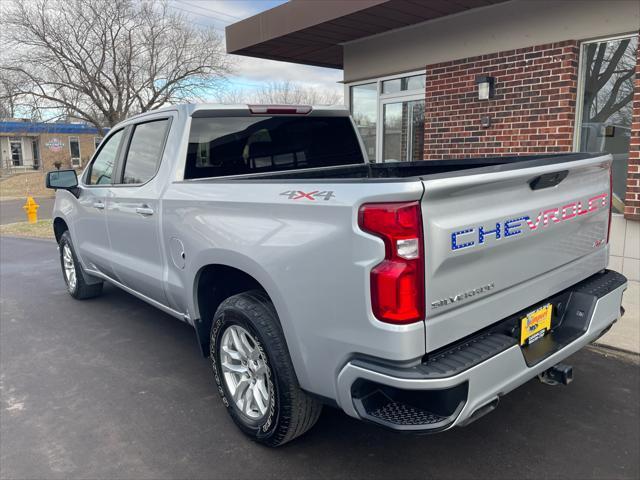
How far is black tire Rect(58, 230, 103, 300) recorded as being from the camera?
225 inches

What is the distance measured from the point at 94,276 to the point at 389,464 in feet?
12.5

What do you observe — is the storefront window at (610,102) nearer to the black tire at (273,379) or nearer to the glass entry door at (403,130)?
the glass entry door at (403,130)

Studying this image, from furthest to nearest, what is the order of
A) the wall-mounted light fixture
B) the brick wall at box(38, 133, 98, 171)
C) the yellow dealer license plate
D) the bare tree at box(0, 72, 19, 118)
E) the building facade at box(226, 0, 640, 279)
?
the brick wall at box(38, 133, 98, 171) → the bare tree at box(0, 72, 19, 118) → the wall-mounted light fixture → the building facade at box(226, 0, 640, 279) → the yellow dealer license plate

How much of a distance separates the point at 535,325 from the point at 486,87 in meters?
5.25

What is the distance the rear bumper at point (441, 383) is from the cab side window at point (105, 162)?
3.28 meters

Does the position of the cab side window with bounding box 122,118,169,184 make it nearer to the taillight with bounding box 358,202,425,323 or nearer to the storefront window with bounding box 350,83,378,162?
the taillight with bounding box 358,202,425,323

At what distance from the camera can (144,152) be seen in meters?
4.08

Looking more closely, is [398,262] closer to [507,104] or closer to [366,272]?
[366,272]

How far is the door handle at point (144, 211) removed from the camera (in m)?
3.71

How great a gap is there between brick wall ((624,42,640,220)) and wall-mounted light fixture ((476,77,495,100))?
179 centimetres

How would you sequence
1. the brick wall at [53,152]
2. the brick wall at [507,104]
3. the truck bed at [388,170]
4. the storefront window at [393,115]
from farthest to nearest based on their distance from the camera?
1. the brick wall at [53,152]
2. the storefront window at [393,115]
3. the brick wall at [507,104]
4. the truck bed at [388,170]

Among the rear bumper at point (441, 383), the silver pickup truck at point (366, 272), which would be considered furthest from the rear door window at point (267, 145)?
the rear bumper at point (441, 383)

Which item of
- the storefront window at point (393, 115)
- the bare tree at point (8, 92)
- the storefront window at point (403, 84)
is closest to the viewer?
the storefront window at point (403, 84)

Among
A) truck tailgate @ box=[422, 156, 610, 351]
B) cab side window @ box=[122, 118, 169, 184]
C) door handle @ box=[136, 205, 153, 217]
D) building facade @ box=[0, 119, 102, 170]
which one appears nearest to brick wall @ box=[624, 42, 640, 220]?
truck tailgate @ box=[422, 156, 610, 351]
